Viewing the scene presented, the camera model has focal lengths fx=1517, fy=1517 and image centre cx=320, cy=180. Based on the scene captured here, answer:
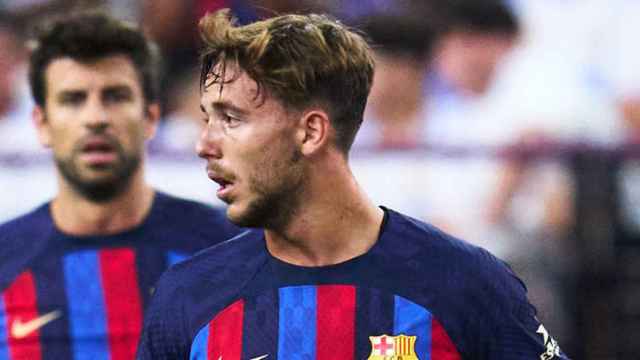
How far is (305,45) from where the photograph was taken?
3.79 metres

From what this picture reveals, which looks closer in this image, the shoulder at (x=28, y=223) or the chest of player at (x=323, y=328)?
the chest of player at (x=323, y=328)

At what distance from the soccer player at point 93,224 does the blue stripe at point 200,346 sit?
3.83 ft

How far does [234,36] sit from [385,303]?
77 centimetres

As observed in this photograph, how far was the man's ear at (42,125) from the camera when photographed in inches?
212

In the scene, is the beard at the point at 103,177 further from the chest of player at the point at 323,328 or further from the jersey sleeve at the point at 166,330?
the chest of player at the point at 323,328

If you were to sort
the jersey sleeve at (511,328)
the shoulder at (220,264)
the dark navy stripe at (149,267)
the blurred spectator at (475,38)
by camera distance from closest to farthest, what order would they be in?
1. the jersey sleeve at (511,328)
2. the shoulder at (220,264)
3. the dark navy stripe at (149,267)
4. the blurred spectator at (475,38)

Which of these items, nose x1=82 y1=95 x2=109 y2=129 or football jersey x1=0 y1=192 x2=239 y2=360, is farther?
nose x1=82 y1=95 x2=109 y2=129

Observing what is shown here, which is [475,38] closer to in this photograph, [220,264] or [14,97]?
[14,97]

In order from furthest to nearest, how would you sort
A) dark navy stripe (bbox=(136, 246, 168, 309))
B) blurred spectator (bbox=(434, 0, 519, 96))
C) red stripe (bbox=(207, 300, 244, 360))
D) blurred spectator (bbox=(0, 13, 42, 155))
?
blurred spectator (bbox=(434, 0, 519, 96))
blurred spectator (bbox=(0, 13, 42, 155))
dark navy stripe (bbox=(136, 246, 168, 309))
red stripe (bbox=(207, 300, 244, 360))

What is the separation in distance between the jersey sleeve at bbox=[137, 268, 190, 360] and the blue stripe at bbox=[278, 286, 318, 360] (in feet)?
0.83

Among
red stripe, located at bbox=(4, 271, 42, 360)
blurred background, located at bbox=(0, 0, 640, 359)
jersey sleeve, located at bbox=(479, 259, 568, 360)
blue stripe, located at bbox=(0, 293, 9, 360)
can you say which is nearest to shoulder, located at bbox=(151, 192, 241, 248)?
red stripe, located at bbox=(4, 271, 42, 360)

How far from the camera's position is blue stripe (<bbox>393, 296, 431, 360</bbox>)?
3748 mm

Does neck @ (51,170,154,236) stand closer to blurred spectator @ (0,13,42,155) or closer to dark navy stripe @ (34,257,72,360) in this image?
dark navy stripe @ (34,257,72,360)

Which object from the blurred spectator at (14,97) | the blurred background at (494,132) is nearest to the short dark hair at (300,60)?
the blurred background at (494,132)
